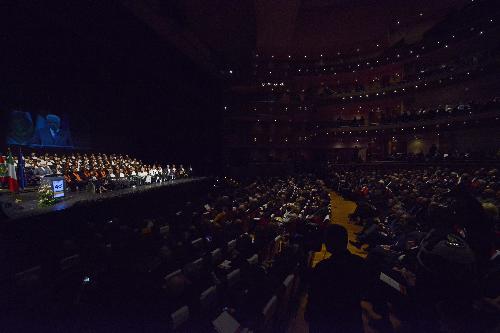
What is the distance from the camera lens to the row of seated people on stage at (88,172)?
12.3 metres

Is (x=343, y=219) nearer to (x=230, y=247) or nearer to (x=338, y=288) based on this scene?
(x=230, y=247)

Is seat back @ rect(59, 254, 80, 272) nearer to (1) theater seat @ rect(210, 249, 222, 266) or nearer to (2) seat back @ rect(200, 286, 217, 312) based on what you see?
(1) theater seat @ rect(210, 249, 222, 266)

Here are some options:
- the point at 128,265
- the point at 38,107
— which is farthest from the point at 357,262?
the point at 38,107

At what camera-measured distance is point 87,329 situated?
3.65 metres

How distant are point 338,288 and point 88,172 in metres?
13.9

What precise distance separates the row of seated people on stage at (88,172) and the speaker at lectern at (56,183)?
203 centimetres

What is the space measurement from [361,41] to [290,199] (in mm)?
24196

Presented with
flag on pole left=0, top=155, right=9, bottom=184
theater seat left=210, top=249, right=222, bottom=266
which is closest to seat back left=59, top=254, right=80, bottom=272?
theater seat left=210, top=249, right=222, bottom=266

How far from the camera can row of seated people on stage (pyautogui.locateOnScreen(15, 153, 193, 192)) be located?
1233cm

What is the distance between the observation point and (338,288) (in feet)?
8.58

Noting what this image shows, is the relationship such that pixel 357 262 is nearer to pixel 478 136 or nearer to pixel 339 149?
pixel 478 136

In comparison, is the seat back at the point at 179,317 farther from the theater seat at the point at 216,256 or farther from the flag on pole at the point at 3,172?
the flag on pole at the point at 3,172

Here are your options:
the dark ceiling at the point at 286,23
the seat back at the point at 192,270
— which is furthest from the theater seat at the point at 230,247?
the dark ceiling at the point at 286,23

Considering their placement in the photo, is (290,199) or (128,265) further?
(290,199)
